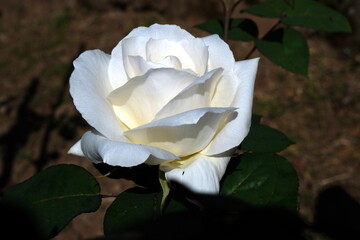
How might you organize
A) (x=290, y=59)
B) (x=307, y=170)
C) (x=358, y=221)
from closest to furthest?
(x=358, y=221) < (x=290, y=59) < (x=307, y=170)

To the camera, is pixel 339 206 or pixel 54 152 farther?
pixel 54 152

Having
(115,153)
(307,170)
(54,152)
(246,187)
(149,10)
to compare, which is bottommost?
(307,170)

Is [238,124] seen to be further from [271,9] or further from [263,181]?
[271,9]

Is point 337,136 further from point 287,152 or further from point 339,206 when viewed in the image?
point 339,206

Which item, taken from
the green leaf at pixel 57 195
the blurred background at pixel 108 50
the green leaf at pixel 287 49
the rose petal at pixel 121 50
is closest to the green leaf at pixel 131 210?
the green leaf at pixel 57 195

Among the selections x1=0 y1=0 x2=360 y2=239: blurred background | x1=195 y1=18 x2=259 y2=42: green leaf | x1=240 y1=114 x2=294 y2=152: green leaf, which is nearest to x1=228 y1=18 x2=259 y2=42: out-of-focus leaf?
x1=195 y1=18 x2=259 y2=42: green leaf

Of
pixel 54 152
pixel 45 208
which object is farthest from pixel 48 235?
pixel 54 152

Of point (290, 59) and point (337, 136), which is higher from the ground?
point (290, 59)

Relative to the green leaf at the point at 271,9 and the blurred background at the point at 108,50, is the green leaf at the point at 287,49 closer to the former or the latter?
the green leaf at the point at 271,9

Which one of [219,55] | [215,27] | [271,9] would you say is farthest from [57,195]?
[271,9]
